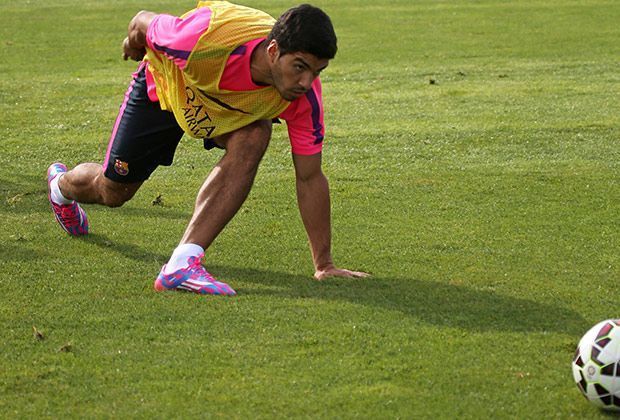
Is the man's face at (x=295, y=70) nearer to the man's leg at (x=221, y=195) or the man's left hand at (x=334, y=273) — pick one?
the man's leg at (x=221, y=195)

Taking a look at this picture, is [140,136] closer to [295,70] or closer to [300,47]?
[295,70]

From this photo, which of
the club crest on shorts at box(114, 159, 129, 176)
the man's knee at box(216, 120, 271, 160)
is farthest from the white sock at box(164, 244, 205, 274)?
the club crest on shorts at box(114, 159, 129, 176)

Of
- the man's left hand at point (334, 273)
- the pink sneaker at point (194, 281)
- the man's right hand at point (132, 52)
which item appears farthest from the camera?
the man's right hand at point (132, 52)

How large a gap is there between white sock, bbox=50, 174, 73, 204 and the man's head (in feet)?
6.46

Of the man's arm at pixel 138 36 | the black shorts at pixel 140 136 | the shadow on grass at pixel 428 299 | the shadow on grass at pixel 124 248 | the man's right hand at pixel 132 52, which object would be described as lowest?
the shadow on grass at pixel 124 248

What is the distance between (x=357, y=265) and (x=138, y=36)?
177 centimetres

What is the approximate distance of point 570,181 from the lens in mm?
8828

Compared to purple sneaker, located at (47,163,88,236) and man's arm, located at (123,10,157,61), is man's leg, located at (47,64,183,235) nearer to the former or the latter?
purple sneaker, located at (47,163,88,236)

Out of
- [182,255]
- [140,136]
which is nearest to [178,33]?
[140,136]

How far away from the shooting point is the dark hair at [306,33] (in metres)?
5.93

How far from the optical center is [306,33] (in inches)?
234

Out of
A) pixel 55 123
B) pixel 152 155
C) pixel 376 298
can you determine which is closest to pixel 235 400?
pixel 376 298

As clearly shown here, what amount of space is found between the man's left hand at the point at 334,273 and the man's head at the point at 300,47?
103cm

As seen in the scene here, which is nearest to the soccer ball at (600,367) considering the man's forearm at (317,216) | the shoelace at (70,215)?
the man's forearm at (317,216)
